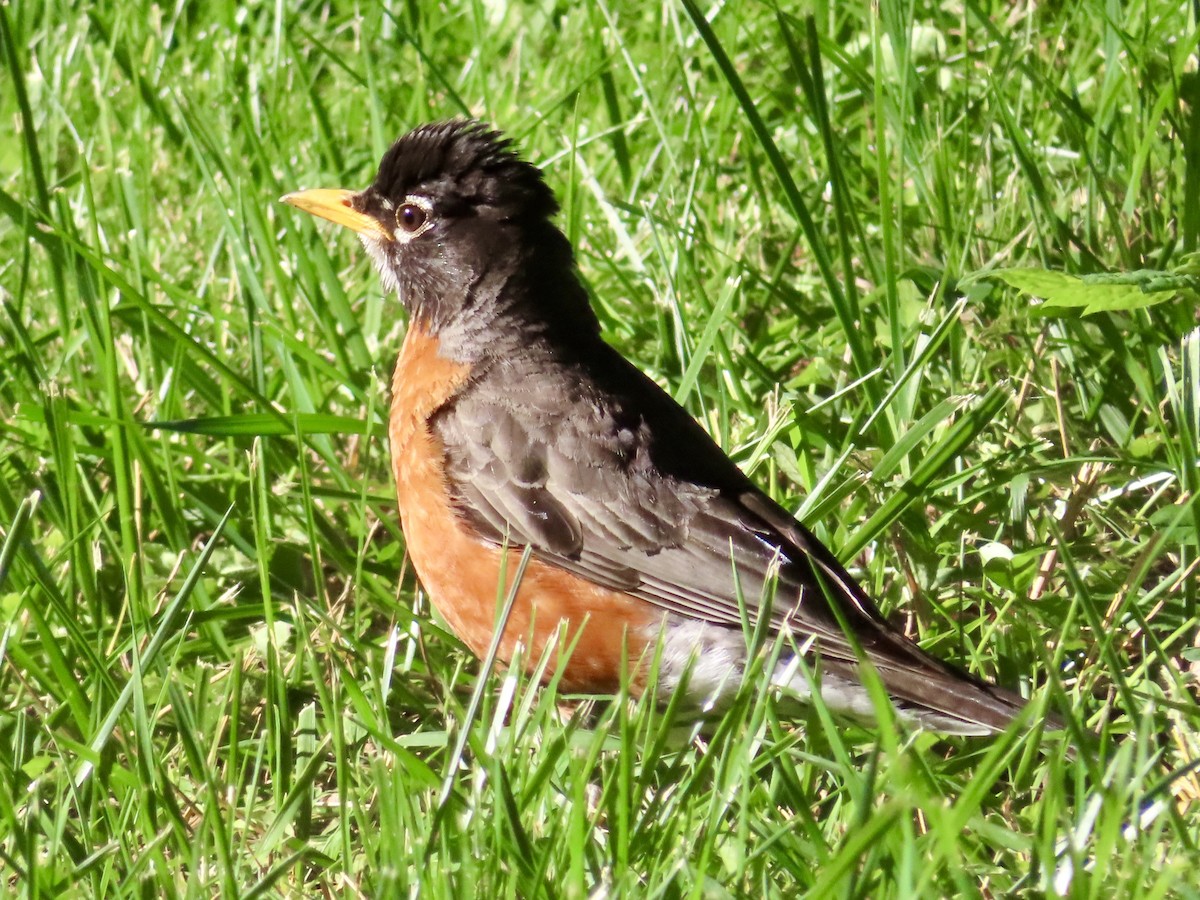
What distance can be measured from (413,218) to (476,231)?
21 centimetres

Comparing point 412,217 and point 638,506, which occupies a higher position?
point 412,217

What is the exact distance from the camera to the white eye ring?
4238 mm

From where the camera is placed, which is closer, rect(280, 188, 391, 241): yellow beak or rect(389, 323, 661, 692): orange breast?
rect(389, 323, 661, 692): orange breast

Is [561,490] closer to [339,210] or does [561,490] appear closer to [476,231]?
[476,231]

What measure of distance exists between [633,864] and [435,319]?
203 cm

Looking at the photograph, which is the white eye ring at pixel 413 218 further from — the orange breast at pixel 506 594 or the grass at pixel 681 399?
the orange breast at pixel 506 594

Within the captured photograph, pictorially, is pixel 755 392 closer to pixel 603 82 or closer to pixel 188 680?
pixel 603 82

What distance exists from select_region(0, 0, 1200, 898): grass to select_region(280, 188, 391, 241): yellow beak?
0.16 metres

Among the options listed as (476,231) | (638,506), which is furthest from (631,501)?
(476,231)

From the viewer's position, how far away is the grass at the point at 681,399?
8.26 ft

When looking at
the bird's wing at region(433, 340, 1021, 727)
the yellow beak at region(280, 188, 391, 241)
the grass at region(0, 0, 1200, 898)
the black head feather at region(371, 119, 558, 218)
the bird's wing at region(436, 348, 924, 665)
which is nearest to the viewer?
the grass at region(0, 0, 1200, 898)

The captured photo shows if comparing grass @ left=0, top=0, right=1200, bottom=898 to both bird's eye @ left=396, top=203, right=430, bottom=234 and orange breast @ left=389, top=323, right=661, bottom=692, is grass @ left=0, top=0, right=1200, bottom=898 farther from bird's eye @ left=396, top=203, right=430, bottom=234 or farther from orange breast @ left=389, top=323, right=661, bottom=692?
bird's eye @ left=396, top=203, right=430, bottom=234

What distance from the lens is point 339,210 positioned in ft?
14.4

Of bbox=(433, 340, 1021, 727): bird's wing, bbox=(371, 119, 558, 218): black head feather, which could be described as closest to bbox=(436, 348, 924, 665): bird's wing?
bbox=(433, 340, 1021, 727): bird's wing
